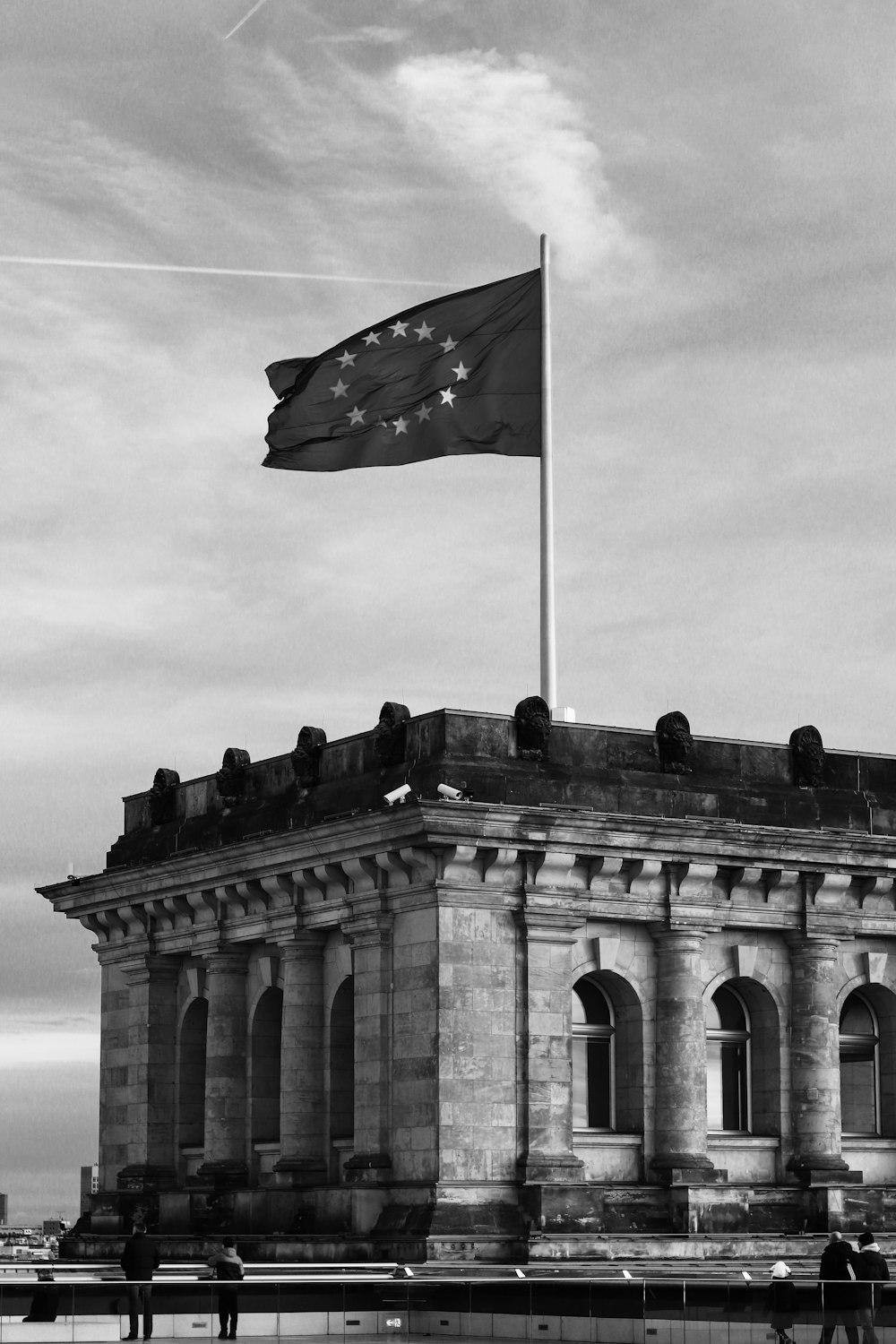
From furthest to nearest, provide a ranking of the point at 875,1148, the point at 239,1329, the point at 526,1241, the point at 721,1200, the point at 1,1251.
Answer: the point at 1,1251, the point at 875,1148, the point at 721,1200, the point at 526,1241, the point at 239,1329

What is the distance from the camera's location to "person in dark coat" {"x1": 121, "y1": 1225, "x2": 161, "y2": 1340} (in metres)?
40.3

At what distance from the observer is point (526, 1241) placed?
47.3 meters

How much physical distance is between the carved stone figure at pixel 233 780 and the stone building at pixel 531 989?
0.22ft

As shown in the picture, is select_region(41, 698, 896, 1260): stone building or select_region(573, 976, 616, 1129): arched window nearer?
select_region(41, 698, 896, 1260): stone building

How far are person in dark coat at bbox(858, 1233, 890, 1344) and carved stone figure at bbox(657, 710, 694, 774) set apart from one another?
1652 cm

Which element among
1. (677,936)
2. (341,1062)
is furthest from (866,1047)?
(341,1062)

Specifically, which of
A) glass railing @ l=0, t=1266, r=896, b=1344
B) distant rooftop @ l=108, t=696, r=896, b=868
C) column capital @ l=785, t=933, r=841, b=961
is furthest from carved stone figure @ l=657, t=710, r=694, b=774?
glass railing @ l=0, t=1266, r=896, b=1344

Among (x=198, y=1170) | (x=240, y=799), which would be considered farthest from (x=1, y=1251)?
(x=240, y=799)

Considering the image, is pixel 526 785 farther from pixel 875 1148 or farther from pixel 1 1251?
pixel 1 1251

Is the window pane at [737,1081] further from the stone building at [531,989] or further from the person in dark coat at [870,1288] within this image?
the person in dark coat at [870,1288]

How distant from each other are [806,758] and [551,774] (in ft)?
22.2

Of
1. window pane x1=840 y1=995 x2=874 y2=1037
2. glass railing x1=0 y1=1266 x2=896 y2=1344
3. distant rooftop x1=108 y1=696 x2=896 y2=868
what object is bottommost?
glass railing x1=0 y1=1266 x2=896 y2=1344

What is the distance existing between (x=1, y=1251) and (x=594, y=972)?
21820mm

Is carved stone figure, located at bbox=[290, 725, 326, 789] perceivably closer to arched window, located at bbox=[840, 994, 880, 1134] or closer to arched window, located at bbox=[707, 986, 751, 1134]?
arched window, located at bbox=[707, 986, 751, 1134]
